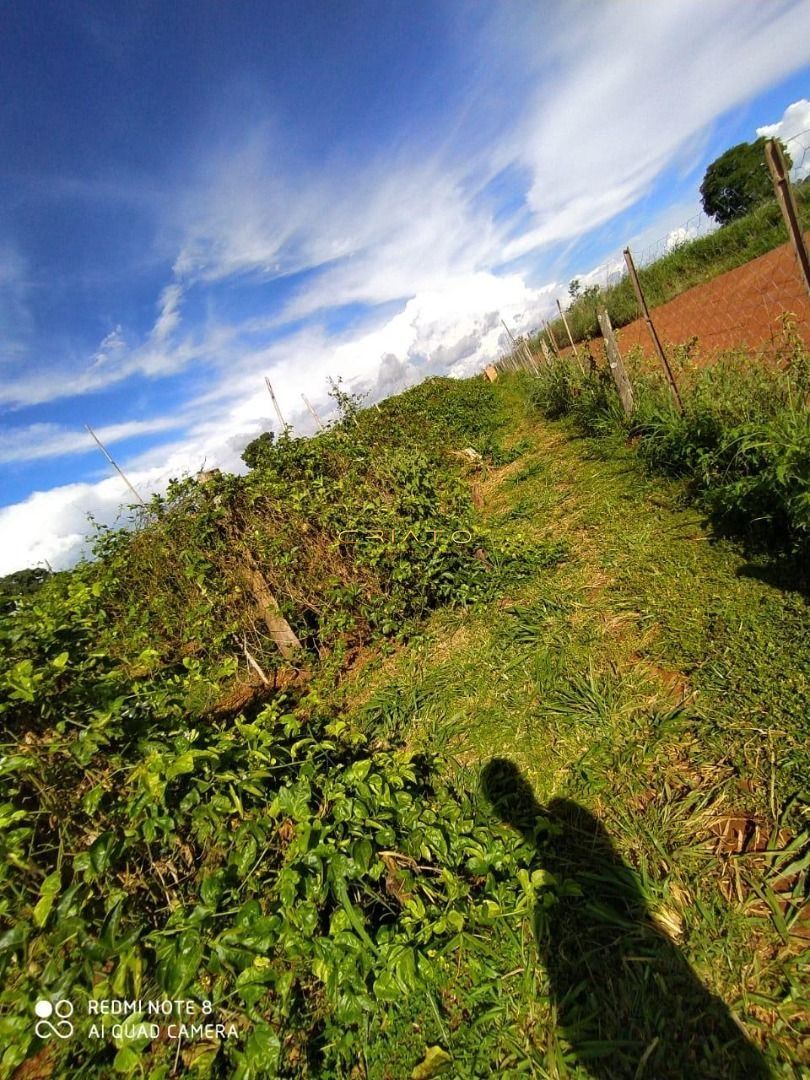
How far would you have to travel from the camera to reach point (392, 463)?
3984mm

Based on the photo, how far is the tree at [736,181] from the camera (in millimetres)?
30091

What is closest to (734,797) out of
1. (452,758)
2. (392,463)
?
(452,758)

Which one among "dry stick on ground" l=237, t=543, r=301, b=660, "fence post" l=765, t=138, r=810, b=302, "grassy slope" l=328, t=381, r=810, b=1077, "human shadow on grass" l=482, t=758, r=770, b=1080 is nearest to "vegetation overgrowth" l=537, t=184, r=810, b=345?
"fence post" l=765, t=138, r=810, b=302

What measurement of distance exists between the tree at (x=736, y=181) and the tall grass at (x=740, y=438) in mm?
36881

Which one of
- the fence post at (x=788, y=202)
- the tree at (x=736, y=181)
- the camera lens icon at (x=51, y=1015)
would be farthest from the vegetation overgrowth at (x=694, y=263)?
the tree at (x=736, y=181)

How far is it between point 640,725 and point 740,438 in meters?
2.26

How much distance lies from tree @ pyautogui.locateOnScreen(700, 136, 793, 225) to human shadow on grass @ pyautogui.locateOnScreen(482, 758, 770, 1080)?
135ft

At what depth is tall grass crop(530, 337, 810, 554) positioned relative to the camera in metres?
2.52

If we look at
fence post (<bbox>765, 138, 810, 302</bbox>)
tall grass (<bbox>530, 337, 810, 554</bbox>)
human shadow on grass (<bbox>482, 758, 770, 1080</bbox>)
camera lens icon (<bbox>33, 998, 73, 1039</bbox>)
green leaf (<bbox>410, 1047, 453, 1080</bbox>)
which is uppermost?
fence post (<bbox>765, 138, 810, 302</bbox>)

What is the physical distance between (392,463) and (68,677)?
2.88 metres

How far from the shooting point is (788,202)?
9.33 feet

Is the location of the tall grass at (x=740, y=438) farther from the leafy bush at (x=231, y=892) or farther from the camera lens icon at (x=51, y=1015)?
the camera lens icon at (x=51, y=1015)

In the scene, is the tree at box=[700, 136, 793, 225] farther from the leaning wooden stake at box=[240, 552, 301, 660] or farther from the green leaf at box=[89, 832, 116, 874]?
the green leaf at box=[89, 832, 116, 874]

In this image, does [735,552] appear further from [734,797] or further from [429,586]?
[429,586]
